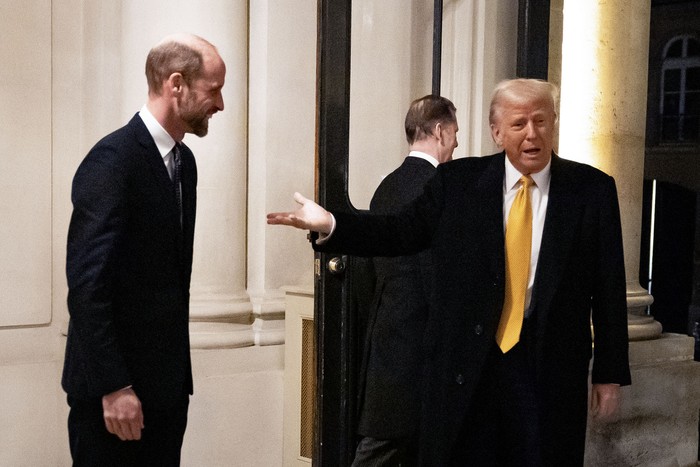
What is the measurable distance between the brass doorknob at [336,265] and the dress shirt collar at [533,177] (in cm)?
99

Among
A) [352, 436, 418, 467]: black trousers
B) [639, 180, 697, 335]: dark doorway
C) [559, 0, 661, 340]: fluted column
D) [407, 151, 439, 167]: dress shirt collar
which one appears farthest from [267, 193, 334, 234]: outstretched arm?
[639, 180, 697, 335]: dark doorway

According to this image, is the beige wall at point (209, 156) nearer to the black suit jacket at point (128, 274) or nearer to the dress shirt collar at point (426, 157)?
the dress shirt collar at point (426, 157)

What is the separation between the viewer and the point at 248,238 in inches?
192

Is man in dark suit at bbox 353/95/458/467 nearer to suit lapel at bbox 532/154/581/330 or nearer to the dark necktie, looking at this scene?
suit lapel at bbox 532/154/581/330

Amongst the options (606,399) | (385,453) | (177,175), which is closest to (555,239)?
(606,399)

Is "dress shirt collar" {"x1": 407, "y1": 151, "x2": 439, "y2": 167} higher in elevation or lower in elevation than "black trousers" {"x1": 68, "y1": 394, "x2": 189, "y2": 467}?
higher

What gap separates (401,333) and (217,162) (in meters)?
1.37

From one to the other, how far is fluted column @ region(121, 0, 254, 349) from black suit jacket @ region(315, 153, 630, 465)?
174 cm

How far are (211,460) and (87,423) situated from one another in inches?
81.6

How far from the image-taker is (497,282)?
2.95m

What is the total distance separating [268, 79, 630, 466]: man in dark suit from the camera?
2924mm

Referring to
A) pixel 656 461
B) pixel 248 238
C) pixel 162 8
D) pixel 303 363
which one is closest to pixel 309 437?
pixel 303 363

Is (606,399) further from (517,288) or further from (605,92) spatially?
(605,92)

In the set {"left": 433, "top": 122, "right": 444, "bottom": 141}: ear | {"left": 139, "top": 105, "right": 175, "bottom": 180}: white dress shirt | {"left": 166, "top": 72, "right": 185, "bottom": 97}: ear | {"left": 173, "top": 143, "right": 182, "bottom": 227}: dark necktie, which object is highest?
{"left": 166, "top": 72, "right": 185, "bottom": 97}: ear
